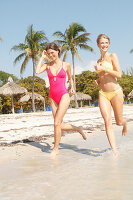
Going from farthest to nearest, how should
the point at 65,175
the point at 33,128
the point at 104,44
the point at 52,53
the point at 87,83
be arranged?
1. the point at 87,83
2. the point at 33,128
3. the point at 52,53
4. the point at 104,44
5. the point at 65,175

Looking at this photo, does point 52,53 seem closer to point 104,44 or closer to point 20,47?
point 104,44

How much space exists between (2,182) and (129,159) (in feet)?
5.25

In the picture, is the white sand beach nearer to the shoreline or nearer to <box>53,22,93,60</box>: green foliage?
the shoreline

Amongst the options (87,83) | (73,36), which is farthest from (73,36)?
(87,83)

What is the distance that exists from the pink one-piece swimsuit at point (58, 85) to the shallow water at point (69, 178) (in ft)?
3.02

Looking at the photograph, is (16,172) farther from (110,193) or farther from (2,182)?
(110,193)

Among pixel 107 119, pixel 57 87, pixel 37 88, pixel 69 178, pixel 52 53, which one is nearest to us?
pixel 69 178

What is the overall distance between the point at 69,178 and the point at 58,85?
1.77 m

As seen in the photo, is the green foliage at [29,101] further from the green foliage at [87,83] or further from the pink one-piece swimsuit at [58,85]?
the pink one-piece swimsuit at [58,85]

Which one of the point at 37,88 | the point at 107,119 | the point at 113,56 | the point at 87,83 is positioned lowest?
the point at 107,119

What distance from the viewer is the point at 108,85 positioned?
3.69m

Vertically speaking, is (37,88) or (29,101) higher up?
(37,88)

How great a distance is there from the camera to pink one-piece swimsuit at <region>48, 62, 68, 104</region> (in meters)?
3.85

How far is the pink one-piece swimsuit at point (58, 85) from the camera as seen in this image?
3848mm
